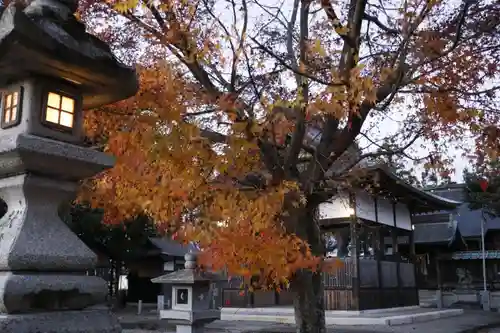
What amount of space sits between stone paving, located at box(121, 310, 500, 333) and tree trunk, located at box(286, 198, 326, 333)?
865 centimetres

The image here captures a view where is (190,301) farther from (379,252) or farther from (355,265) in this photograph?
(379,252)

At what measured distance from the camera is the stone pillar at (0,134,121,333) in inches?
138

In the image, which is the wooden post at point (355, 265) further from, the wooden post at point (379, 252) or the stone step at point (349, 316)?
the wooden post at point (379, 252)

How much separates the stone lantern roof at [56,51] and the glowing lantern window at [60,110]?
0.57ft

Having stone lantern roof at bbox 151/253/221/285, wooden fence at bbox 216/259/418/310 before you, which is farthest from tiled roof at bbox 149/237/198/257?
stone lantern roof at bbox 151/253/221/285

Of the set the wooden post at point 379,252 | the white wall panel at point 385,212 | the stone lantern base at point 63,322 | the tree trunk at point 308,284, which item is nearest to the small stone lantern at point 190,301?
the tree trunk at point 308,284

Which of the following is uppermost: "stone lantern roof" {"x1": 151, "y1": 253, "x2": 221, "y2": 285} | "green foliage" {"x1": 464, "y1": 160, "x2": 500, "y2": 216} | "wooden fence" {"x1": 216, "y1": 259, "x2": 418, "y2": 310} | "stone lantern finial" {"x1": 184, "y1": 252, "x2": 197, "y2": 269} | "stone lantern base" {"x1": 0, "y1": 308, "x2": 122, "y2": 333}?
"green foliage" {"x1": 464, "y1": 160, "x2": 500, "y2": 216}

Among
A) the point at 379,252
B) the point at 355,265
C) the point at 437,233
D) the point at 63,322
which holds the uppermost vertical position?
the point at 437,233

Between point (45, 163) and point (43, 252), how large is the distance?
0.73m

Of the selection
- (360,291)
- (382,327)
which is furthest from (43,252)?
(360,291)

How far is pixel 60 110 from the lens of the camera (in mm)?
4141

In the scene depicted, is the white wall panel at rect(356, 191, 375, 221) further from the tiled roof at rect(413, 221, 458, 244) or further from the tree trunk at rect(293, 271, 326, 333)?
the tiled roof at rect(413, 221, 458, 244)

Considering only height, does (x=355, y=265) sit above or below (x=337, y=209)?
below

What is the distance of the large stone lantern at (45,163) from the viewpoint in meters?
3.54
